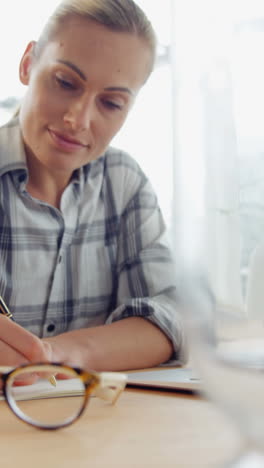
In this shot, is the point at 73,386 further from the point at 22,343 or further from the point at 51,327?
the point at 51,327

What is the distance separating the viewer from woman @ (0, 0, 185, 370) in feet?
2.82

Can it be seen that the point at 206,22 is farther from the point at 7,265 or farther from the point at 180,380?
the point at 7,265

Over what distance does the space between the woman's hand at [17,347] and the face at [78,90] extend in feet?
1.33

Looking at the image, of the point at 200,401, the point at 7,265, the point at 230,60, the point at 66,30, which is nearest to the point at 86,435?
the point at 200,401

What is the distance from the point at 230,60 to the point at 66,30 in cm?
76

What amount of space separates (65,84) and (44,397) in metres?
0.55

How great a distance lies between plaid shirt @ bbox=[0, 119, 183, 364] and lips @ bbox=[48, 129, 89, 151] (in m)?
0.08

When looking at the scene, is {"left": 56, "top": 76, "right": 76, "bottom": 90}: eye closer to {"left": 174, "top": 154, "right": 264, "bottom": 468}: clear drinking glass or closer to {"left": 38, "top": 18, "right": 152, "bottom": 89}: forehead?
{"left": 38, "top": 18, "right": 152, "bottom": 89}: forehead

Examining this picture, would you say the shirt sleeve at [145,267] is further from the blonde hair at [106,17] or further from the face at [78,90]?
the blonde hair at [106,17]

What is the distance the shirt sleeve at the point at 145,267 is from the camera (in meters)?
0.87

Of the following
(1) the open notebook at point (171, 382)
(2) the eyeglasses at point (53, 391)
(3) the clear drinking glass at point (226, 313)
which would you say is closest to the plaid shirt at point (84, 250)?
(1) the open notebook at point (171, 382)

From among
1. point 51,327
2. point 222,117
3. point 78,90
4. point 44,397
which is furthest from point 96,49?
point 222,117

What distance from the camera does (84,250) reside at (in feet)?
3.43

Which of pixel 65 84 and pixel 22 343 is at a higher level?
pixel 65 84
